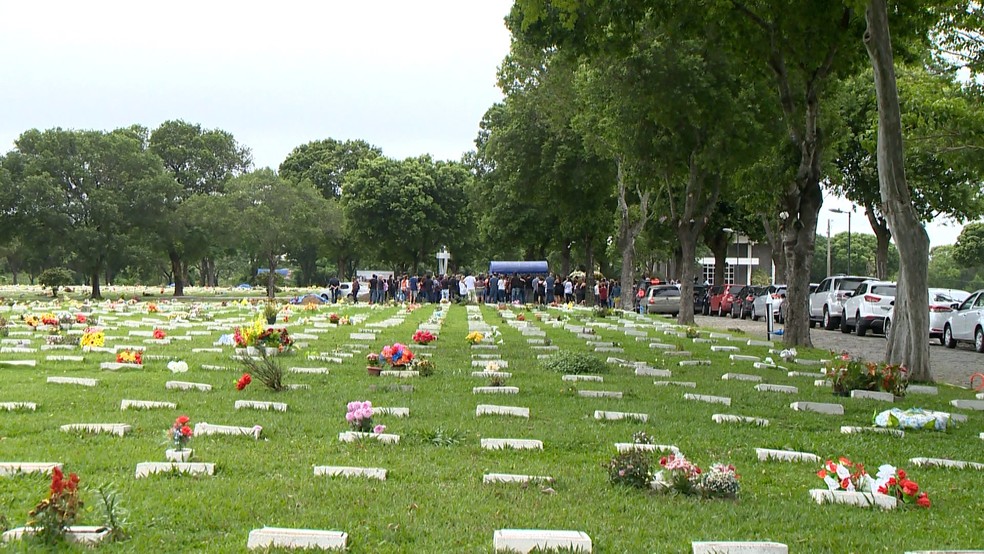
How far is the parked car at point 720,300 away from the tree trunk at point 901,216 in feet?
84.3

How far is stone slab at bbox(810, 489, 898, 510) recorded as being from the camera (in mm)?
5238

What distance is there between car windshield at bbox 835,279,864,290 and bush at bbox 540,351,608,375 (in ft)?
57.6

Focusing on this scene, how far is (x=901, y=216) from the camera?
40.9 feet

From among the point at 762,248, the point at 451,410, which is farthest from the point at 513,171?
the point at 762,248

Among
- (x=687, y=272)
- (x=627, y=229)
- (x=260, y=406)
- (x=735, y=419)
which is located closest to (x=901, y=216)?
(x=735, y=419)

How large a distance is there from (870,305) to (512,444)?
20307mm

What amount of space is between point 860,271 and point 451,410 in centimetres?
10066

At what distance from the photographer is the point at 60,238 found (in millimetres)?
44562

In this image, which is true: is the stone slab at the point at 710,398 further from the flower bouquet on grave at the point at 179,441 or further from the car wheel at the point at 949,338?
the car wheel at the point at 949,338

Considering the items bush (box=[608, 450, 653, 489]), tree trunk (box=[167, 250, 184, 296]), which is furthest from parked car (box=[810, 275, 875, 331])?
tree trunk (box=[167, 250, 184, 296])

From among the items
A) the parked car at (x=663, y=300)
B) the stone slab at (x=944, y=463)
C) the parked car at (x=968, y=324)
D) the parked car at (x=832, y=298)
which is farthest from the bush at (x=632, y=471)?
the parked car at (x=663, y=300)

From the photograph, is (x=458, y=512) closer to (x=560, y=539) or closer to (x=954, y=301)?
(x=560, y=539)

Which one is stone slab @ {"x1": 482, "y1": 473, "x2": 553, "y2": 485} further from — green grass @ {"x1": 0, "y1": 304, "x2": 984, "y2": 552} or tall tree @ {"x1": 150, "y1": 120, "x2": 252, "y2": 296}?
tall tree @ {"x1": 150, "y1": 120, "x2": 252, "y2": 296}

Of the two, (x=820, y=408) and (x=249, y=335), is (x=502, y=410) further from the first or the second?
(x=249, y=335)
